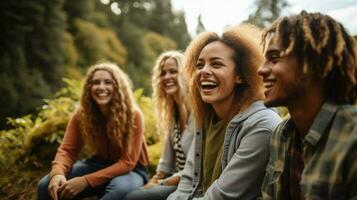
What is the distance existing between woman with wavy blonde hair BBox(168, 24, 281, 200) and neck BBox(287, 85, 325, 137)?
368 mm

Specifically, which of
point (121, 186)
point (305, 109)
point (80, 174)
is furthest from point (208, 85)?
point (80, 174)

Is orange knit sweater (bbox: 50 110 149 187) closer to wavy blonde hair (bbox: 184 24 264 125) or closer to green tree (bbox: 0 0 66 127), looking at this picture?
wavy blonde hair (bbox: 184 24 264 125)

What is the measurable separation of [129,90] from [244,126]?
1.97m

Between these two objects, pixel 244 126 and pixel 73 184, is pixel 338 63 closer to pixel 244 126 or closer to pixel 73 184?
pixel 244 126

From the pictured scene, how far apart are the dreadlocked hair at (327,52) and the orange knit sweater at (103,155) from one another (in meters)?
2.30

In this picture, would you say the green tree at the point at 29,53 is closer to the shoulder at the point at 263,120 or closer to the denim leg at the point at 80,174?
the denim leg at the point at 80,174

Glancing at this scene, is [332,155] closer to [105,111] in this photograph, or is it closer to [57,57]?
[105,111]

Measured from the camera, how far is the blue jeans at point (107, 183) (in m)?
3.35

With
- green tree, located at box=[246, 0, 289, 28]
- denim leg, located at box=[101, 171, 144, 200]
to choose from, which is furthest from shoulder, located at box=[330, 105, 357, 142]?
green tree, located at box=[246, 0, 289, 28]

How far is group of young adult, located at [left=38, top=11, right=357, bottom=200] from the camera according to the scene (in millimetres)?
1675

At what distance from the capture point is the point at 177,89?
12.7 ft

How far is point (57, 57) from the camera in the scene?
15.3m

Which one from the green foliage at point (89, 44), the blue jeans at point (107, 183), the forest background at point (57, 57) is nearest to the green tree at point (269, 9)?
the forest background at point (57, 57)

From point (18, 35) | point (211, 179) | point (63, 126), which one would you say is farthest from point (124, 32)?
point (211, 179)
